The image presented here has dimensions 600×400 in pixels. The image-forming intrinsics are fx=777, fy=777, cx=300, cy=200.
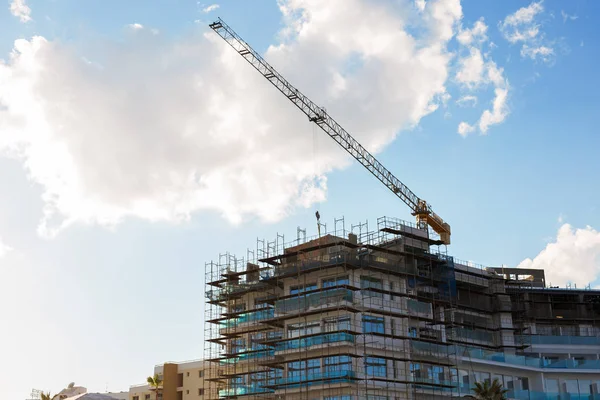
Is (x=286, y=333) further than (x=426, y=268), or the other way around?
(x=426, y=268)

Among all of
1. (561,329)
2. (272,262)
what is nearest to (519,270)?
(561,329)

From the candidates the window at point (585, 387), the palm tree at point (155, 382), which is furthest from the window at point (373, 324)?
the palm tree at point (155, 382)

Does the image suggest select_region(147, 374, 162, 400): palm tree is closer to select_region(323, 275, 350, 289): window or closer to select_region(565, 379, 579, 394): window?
select_region(323, 275, 350, 289): window

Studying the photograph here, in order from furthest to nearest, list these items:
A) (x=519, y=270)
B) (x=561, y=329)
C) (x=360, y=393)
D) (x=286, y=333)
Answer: (x=519, y=270)
(x=561, y=329)
(x=286, y=333)
(x=360, y=393)

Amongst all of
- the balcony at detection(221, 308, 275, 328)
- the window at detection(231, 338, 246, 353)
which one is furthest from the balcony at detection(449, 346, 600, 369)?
the window at detection(231, 338, 246, 353)

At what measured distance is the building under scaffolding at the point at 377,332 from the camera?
215ft

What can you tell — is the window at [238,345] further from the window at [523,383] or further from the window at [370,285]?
the window at [523,383]

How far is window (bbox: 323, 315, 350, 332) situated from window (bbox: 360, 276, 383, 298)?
3488 mm

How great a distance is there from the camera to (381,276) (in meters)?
69.8

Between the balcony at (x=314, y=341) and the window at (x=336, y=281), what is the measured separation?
463 cm

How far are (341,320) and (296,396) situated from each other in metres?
7.64

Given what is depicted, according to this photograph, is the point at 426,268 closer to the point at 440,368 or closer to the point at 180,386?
the point at 440,368

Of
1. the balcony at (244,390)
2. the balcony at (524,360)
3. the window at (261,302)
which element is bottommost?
the balcony at (244,390)

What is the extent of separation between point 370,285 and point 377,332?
14.5 feet
